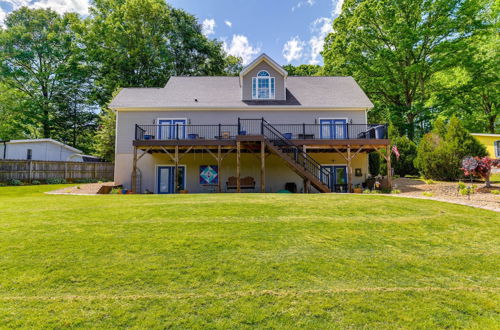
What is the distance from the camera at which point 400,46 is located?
21.9 meters

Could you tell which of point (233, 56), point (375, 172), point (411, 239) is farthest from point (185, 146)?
point (233, 56)

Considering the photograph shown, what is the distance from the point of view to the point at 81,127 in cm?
3556

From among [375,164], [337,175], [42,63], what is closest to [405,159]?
[375,164]

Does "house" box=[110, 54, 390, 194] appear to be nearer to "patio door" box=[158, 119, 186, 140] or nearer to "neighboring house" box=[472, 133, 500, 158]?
"patio door" box=[158, 119, 186, 140]

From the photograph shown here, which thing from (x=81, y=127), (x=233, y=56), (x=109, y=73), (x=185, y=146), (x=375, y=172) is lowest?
(x=375, y=172)

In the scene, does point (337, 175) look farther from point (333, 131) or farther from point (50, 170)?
point (50, 170)

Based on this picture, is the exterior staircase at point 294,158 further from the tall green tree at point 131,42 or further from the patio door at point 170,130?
the tall green tree at point 131,42

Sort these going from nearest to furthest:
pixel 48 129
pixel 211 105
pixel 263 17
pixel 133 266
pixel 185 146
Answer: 1. pixel 133 266
2. pixel 185 146
3. pixel 211 105
4. pixel 263 17
5. pixel 48 129

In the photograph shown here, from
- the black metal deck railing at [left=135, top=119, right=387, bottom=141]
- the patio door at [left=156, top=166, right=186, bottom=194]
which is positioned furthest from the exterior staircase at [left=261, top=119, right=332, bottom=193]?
the patio door at [left=156, top=166, right=186, bottom=194]

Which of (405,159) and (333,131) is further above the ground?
(333,131)

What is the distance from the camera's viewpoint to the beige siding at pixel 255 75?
54.2ft

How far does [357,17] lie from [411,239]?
25.0 meters

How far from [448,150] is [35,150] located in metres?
34.0

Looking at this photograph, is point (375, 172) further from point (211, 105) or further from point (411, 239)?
point (411, 239)
